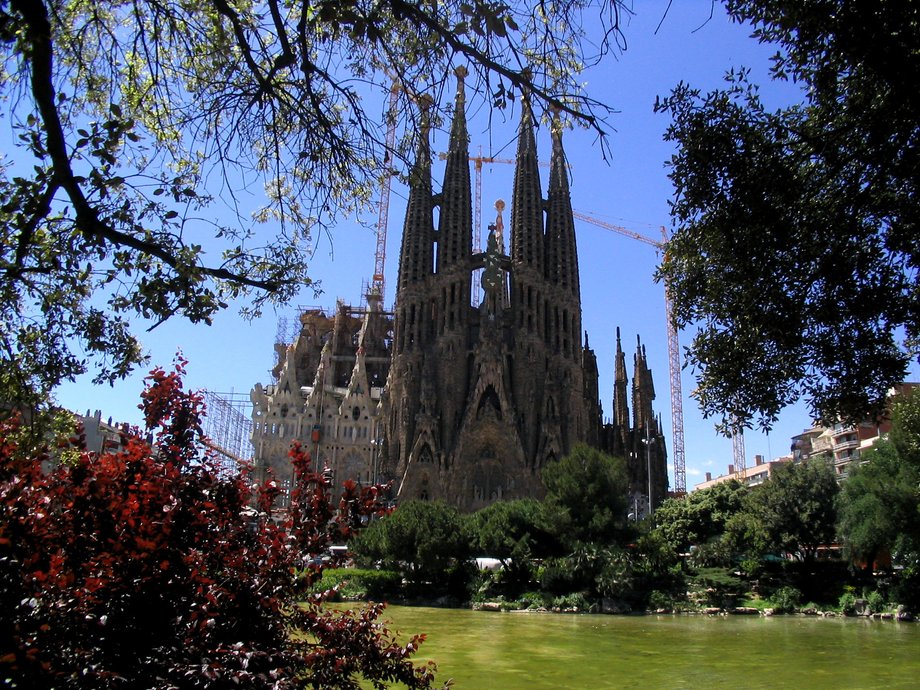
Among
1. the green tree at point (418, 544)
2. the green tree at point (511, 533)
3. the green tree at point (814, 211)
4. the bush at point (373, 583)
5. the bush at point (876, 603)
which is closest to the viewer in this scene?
the green tree at point (814, 211)

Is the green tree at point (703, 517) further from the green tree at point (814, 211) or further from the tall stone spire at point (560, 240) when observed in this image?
the green tree at point (814, 211)

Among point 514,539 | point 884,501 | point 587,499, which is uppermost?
point 587,499

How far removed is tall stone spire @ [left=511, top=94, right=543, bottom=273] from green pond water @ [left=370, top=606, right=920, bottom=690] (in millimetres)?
33551

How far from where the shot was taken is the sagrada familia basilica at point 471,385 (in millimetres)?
48219

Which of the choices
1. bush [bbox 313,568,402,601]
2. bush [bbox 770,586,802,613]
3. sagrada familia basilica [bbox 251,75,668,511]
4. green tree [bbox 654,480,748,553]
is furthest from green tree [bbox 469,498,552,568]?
sagrada familia basilica [bbox 251,75,668,511]

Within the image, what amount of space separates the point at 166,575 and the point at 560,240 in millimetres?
51709

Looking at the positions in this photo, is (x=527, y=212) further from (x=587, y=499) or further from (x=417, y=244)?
(x=587, y=499)

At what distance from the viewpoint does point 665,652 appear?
15172 mm

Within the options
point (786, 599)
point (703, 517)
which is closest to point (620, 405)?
point (703, 517)

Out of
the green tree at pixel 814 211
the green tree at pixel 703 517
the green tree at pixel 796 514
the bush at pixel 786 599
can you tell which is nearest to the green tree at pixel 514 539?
the green tree at pixel 703 517

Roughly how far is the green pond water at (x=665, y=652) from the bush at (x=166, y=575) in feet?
9.75

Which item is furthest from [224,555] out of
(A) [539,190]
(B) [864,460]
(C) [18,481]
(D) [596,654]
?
(A) [539,190]

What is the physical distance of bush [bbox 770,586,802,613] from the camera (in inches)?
1052

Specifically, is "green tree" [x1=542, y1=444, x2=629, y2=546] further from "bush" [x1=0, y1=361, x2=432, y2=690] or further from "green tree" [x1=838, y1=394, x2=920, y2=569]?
"bush" [x1=0, y1=361, x2=432, y2=690]
